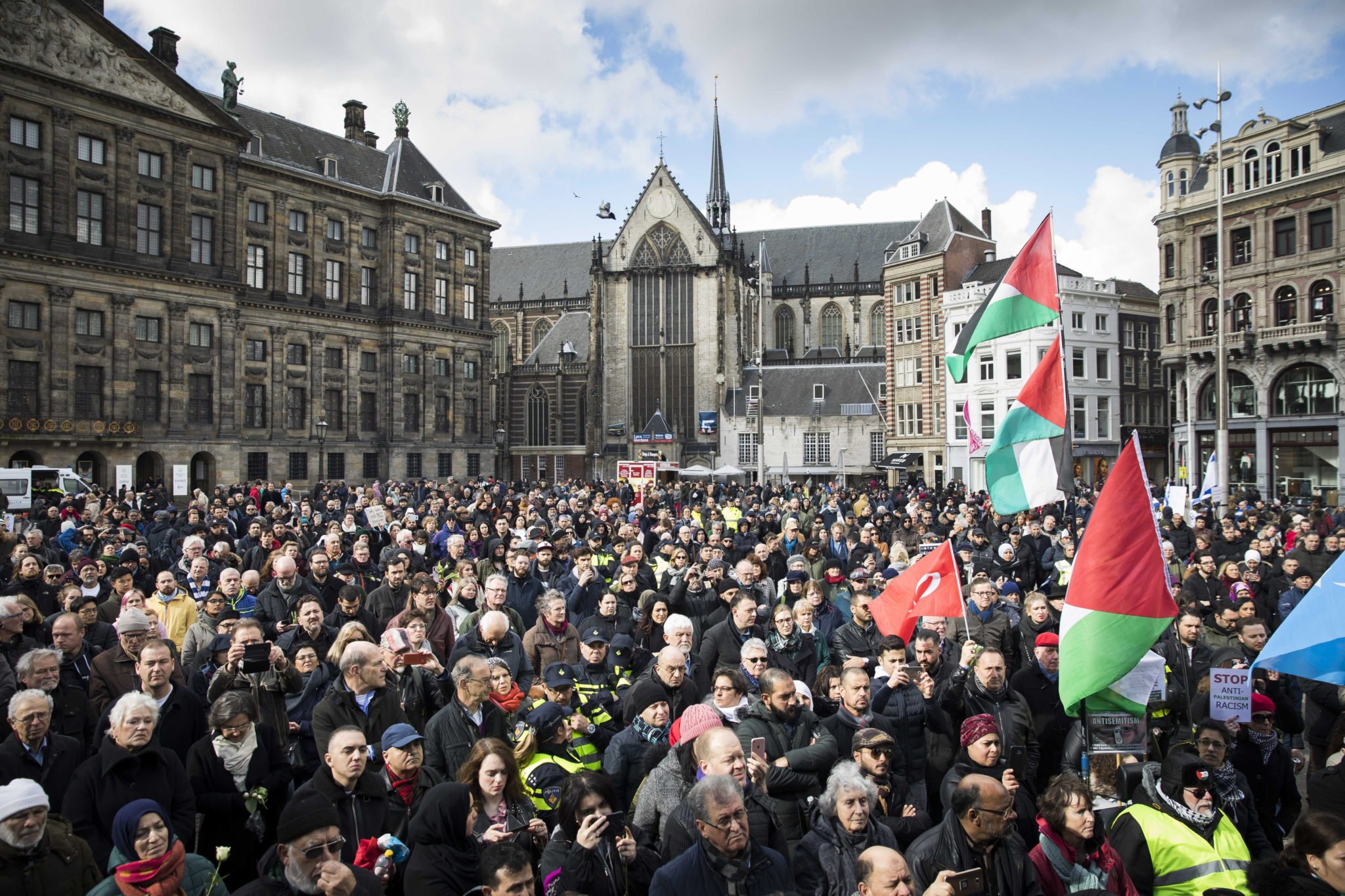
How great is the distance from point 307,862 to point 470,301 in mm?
47162

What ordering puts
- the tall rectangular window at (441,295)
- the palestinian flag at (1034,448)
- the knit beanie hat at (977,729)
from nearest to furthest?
the knit beanie hat at (977,729)
the palestinian flag at (1034,448)
the tall rectangular window at (441,295)

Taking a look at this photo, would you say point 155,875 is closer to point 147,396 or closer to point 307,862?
point 307,862

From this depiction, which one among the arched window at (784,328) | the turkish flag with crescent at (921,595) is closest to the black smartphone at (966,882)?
the turkish flag with crescent at (921,595)

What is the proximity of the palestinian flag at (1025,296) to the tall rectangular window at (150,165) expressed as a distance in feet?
114

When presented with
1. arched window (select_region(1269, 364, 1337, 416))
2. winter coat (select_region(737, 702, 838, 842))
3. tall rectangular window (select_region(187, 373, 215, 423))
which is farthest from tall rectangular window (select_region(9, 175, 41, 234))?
arched window (select_region(1269, 364, 1337, 416))

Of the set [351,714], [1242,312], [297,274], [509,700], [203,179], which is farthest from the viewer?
[297,274]

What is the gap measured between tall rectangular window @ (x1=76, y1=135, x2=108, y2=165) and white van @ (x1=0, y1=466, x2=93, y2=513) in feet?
47.0

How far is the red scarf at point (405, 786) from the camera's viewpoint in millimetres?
4754

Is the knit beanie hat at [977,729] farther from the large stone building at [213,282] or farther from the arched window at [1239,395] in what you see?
the arched window at [1239,395]

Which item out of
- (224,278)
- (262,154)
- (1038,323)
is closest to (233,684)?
(1038,323)

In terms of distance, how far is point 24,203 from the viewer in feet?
104

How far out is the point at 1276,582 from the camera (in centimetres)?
1066

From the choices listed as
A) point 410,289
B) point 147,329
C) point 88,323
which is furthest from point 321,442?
point 88,323

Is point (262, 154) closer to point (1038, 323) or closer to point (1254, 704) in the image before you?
point (1038, 323)
